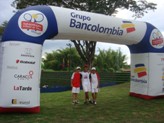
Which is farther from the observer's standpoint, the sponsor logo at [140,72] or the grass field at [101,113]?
the sponsor logo at [140,72]

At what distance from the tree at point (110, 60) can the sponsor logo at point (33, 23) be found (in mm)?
42885

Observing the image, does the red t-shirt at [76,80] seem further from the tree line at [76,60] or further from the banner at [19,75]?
the tree line at [76,60]

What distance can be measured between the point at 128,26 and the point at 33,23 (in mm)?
4383

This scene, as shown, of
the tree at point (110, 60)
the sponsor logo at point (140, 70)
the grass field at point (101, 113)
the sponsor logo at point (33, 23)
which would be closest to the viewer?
the grass field at point (101, 113)

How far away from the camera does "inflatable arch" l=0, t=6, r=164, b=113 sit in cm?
999

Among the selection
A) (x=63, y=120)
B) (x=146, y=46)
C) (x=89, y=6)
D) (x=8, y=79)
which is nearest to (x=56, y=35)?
(x=8, y=79)

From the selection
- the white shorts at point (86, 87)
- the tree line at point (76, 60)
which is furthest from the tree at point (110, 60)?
the white shorts at point (86, 87)

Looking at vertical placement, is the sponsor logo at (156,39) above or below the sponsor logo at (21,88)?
above

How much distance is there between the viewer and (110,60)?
182 ft

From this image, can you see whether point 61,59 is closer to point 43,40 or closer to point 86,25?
point 86,25

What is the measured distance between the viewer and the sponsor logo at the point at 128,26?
42.4ft

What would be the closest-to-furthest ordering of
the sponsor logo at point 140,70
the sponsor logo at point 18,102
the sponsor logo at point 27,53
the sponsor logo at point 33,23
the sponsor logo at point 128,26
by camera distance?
the sponsor logo at point 18,102, the sponsor logo at point 27,53, the sponsor logo at point 33,23, the sponsor logo at point 128,26, the sponsor logo at point 140,70

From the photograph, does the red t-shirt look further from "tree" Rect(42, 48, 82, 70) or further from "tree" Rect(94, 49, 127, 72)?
"tree" Rect(42, 48, 82, 70)

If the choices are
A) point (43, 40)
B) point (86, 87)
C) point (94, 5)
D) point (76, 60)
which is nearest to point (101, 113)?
point (86, 87)
